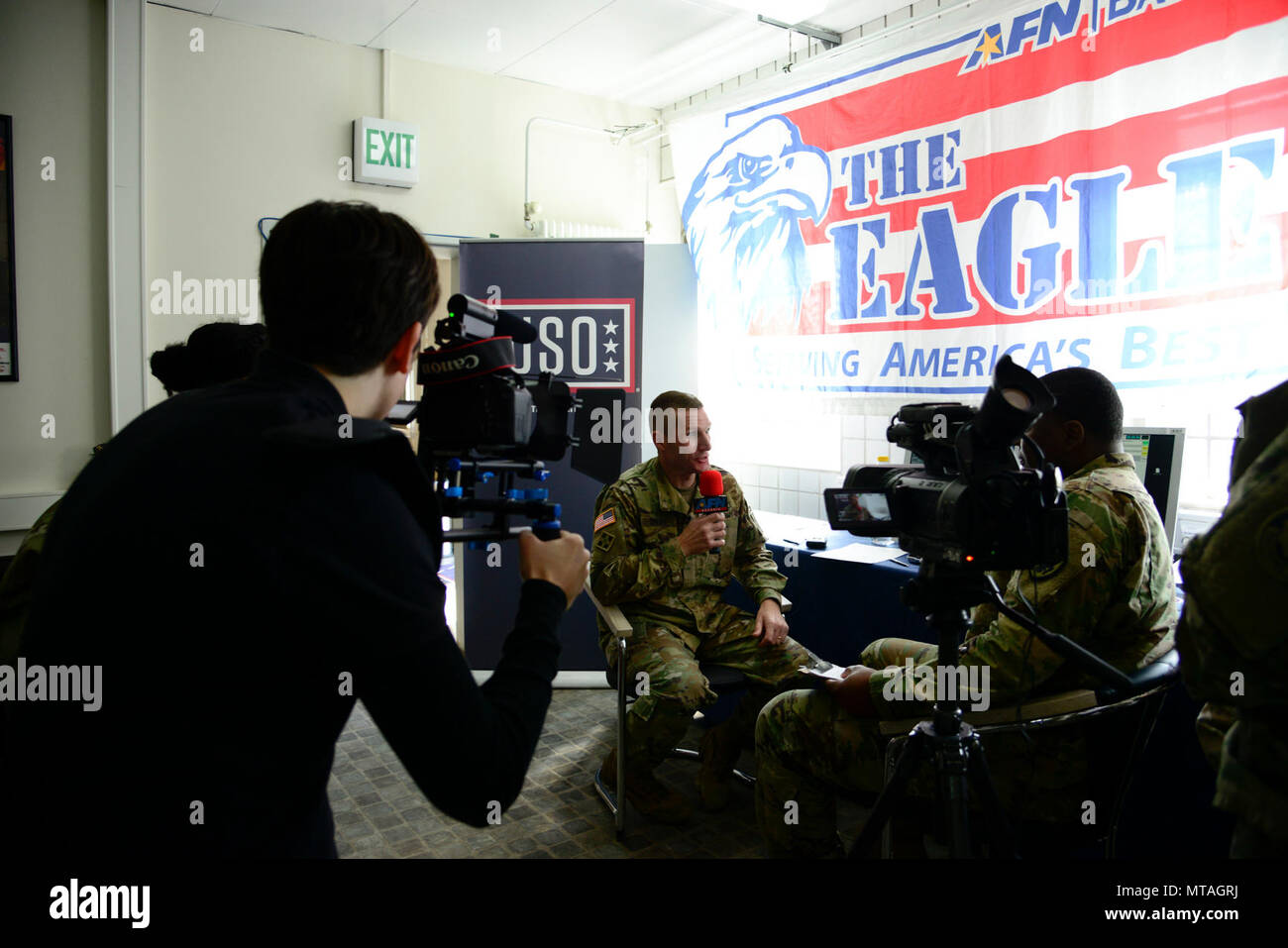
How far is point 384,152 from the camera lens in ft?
14.8

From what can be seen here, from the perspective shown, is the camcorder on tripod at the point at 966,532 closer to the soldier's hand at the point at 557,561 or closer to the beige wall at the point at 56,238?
the soldier's hand at the point at 557,561

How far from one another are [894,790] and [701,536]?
1.33m

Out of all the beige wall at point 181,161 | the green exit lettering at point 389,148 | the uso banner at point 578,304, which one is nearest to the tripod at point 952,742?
the uso banner at point 578,304

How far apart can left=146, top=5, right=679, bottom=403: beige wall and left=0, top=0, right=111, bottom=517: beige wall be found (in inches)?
9.2

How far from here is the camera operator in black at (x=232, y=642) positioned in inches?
30.9

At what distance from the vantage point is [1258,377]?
262cm

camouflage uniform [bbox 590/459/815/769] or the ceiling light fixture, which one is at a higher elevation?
the ceiling light fixture

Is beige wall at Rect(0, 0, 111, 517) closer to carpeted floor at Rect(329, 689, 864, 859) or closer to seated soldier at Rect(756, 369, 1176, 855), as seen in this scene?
carpeted floor at Rect(329, 689, 864, 859)

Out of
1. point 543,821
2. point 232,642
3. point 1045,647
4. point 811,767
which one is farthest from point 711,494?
point 232,642

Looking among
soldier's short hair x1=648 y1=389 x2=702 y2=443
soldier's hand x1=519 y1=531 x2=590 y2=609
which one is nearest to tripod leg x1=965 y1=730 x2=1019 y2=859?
soldier's hand x1=519 y1=531 x2=590 y2=609

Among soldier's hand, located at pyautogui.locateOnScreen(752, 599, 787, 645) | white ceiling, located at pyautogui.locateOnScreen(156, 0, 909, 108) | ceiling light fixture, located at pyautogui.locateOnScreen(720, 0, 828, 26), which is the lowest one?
soldier's hand, located at pyautogui.locateOnScreen(752, 599, 787, 645)

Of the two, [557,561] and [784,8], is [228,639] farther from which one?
[784,8]

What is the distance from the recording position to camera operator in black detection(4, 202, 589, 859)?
78cm

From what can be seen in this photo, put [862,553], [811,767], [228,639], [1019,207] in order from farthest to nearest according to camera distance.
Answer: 1. [1019,207]
2. [862,553]
3. [811,767]
4. [228,639]
